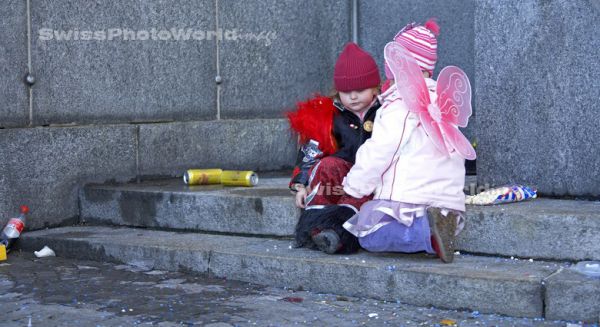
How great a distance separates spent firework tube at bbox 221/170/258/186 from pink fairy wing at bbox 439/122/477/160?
203cm

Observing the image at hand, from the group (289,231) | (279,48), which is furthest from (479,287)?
(279,48)

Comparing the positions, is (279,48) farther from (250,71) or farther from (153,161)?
(153,161)

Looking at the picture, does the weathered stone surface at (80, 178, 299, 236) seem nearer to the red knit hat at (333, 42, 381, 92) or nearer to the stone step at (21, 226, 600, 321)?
the stone step at (21, 226, 600, 321)

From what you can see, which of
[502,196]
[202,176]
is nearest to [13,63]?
[202,176]

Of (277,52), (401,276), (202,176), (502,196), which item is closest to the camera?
(401,276)

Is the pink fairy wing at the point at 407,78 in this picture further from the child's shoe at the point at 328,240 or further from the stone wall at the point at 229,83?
the stone wall at the point at 229,83

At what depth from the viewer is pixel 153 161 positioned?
7.38m

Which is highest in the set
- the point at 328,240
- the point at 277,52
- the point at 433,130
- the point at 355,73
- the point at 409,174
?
the point at 277,52

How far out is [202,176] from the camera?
7004mm

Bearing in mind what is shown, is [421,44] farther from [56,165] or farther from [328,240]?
A: [56,165]

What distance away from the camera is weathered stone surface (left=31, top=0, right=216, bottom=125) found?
691cm

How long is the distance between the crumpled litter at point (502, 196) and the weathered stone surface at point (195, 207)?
105cm

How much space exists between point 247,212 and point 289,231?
334 mm

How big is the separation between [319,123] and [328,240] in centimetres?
71
